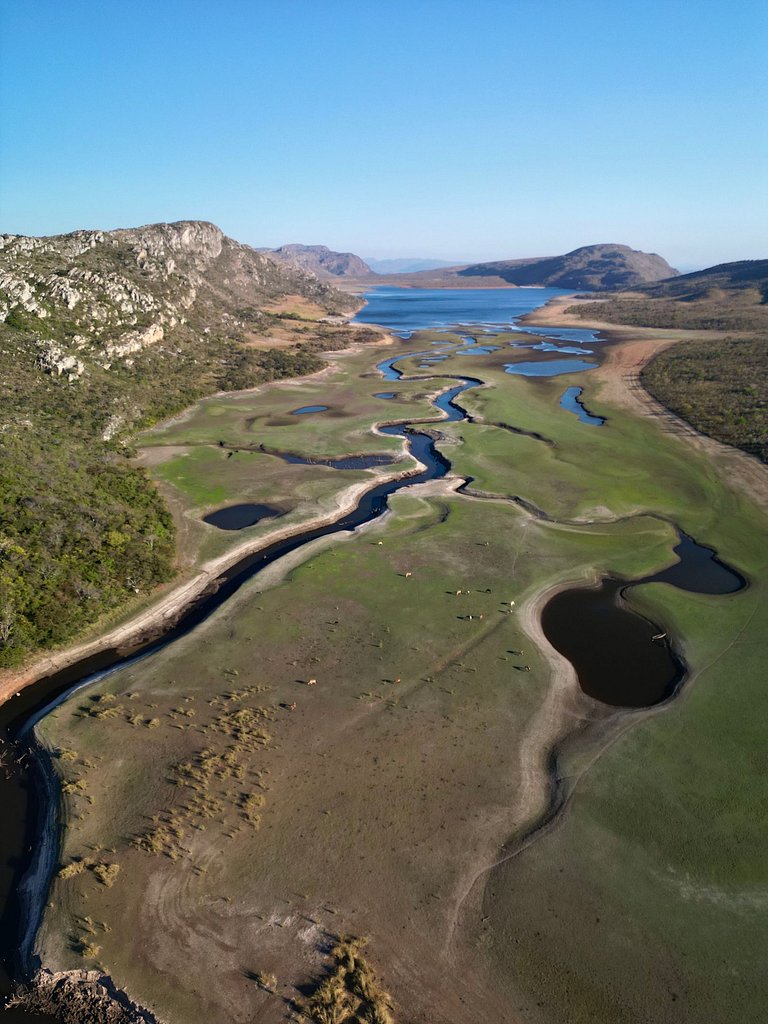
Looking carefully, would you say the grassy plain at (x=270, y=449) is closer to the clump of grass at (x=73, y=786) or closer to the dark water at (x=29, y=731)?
the dark water at (x=29, y=731)

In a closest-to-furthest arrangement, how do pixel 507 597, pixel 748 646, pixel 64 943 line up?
pixel 64 943, pixel 748 646, pixel 507 597

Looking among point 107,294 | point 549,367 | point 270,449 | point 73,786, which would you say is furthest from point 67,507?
point 549,367

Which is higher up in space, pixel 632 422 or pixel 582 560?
pixel 632 422

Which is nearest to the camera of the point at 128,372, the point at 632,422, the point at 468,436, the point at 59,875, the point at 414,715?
the point at 59,875

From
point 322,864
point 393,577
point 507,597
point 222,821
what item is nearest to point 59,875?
point 222,821

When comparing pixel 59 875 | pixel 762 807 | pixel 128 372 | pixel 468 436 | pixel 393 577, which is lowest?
pixel 762 807

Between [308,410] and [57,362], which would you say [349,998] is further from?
[57,362]

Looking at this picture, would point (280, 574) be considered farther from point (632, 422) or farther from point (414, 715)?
point (632, 422)

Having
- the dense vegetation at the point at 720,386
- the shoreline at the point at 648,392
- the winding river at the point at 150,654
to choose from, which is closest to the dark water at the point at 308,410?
the winding river at the point at 150,654
